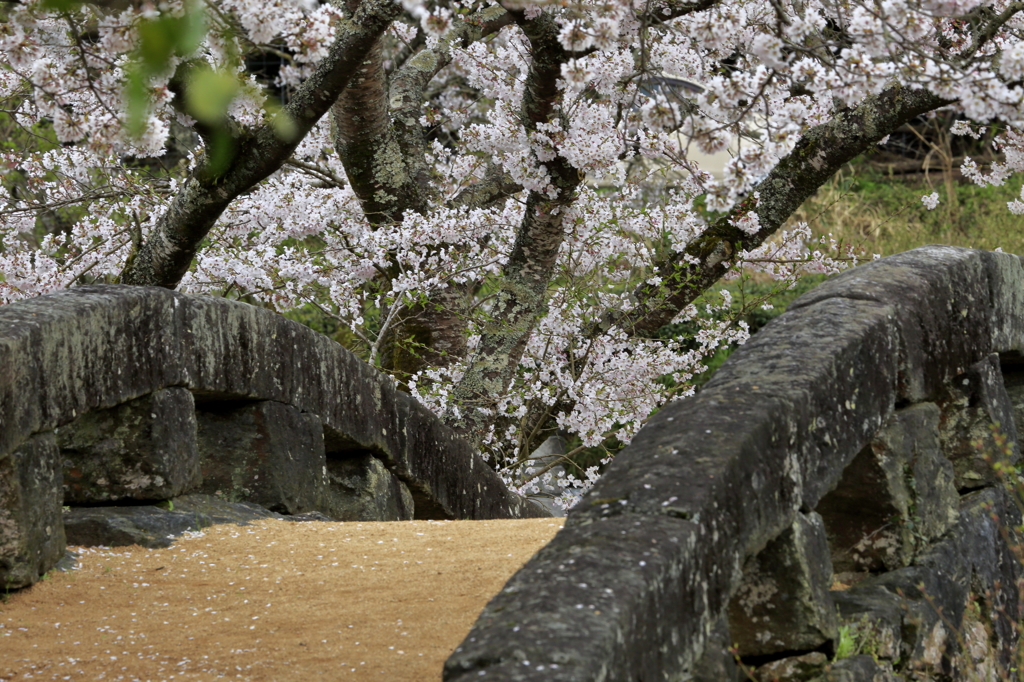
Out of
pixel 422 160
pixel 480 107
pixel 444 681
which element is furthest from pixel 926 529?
pixel 480 107

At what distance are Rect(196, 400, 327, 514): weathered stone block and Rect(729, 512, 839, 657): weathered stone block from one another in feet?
8.31

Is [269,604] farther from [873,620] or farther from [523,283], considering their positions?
[523,283]

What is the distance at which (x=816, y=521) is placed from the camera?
2.44 m

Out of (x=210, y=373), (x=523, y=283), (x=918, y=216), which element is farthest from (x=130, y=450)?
(x=918, y=216)

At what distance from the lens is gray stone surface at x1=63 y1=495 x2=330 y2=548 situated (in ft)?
12.0

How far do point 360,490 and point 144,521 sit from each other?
1.34 meters

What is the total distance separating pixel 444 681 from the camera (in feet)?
5.78

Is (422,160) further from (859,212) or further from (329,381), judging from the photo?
(859,212)

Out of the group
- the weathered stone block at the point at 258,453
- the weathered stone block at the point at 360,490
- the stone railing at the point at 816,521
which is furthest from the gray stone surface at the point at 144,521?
the stone railing at the point at 816,521

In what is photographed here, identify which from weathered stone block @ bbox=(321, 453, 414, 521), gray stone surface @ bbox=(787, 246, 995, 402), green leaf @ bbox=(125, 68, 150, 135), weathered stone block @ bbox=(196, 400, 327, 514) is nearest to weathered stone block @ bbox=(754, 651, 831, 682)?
gray stone surface @ bbox=(787, 246, 995, 402)

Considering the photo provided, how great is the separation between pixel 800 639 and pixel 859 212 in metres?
12.4

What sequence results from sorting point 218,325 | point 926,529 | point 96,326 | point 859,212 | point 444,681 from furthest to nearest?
point 859,212 < point 218,325 < point 96,326 < point 926,529 < point 444,681

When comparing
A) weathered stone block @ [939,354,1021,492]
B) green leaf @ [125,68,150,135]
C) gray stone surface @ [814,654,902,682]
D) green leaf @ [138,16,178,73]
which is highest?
green leaf @ [138,16,178,73]

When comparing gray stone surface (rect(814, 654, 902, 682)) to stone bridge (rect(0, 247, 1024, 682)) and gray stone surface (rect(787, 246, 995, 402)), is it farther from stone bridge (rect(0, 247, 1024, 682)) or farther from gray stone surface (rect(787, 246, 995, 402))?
gray stone surface (rect(787, 246, 995, 402))
